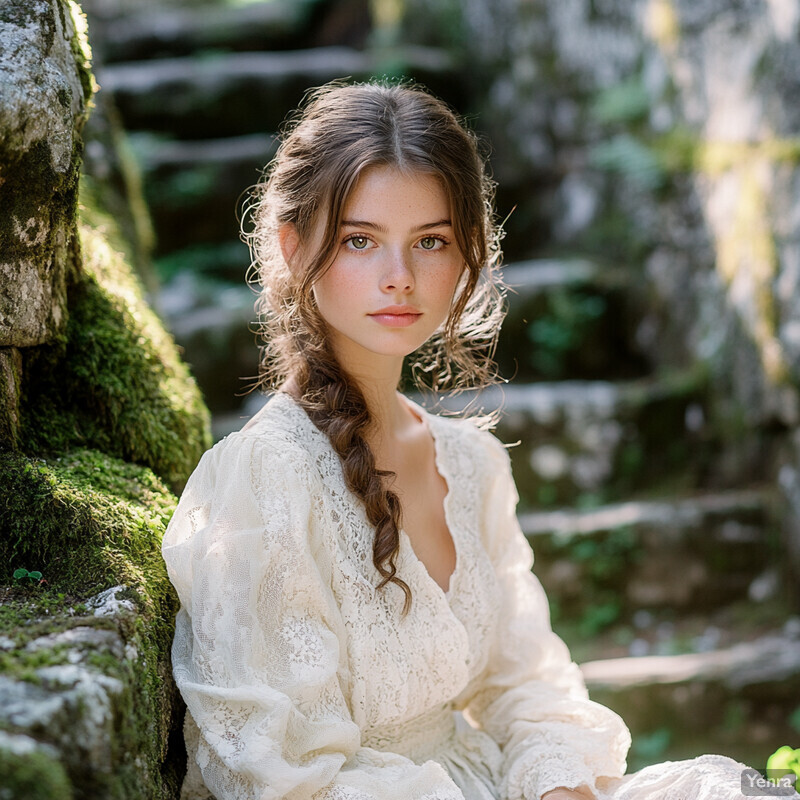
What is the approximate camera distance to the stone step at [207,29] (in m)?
7.74

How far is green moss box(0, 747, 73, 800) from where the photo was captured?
40.7 inches

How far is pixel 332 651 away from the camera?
1.68 m

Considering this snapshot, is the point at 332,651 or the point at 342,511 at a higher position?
the point at 342,511

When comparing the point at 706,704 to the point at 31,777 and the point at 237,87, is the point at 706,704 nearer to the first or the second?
the point at 31,777

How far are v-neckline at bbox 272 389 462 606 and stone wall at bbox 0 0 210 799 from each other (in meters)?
0.38

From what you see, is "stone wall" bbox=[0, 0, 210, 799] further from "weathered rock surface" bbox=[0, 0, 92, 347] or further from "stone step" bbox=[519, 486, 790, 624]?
"stone step" bbox=[519, 486, 790, 624]

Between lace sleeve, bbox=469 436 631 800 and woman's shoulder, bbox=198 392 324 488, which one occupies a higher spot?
woman's shoulder, bbox=198 392 324 488

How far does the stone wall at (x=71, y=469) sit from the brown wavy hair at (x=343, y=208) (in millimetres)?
399

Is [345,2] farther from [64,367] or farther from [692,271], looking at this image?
[64,367]

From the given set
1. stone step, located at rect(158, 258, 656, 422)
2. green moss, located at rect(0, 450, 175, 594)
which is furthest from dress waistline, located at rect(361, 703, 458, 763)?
stone step, located at rect(158, 258, 656, 422)

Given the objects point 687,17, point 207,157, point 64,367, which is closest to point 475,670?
point 64,367

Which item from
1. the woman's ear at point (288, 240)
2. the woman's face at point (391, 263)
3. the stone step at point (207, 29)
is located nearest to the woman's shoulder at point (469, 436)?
the woman's face at point (391, 263)

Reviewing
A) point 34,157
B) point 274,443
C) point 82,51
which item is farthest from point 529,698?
point 82,51

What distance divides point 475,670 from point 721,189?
3265 mm
